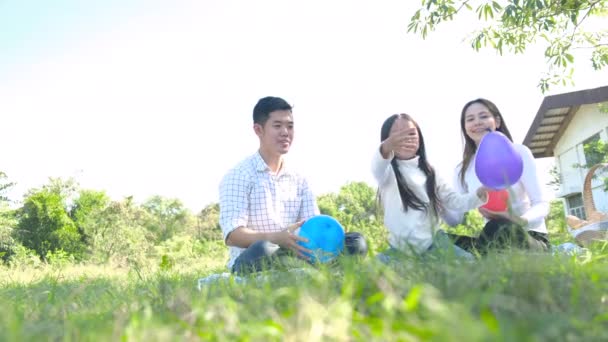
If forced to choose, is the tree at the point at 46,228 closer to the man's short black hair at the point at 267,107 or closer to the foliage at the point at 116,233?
the foliage at the point at 116,233

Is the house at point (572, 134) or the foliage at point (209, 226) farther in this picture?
the foliage at point (209, 226)

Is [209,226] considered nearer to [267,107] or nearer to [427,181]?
[267,107]

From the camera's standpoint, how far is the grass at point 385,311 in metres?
1.15

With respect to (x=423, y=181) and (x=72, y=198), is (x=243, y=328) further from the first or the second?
(x=72, y=198)

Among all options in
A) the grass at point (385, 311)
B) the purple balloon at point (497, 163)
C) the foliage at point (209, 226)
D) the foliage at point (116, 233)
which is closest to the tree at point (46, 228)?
the foliage at point (116, 233)

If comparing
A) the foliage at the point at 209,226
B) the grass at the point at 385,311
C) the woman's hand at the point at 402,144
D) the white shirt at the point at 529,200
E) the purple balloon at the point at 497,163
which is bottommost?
the foliage at the point at 209,226

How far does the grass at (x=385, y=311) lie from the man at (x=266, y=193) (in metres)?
1.50

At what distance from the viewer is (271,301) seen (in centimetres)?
154

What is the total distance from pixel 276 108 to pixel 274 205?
30.1 inches

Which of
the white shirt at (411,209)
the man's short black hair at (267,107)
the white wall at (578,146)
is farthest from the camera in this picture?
the white wall at (578,146)

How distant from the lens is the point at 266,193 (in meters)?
4.00

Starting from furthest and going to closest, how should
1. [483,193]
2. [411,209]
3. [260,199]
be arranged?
[260,199]
[411,209]
[483,193]

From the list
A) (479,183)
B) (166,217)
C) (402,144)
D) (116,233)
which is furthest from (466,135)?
(166,217)

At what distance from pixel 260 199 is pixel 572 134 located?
13037mm
